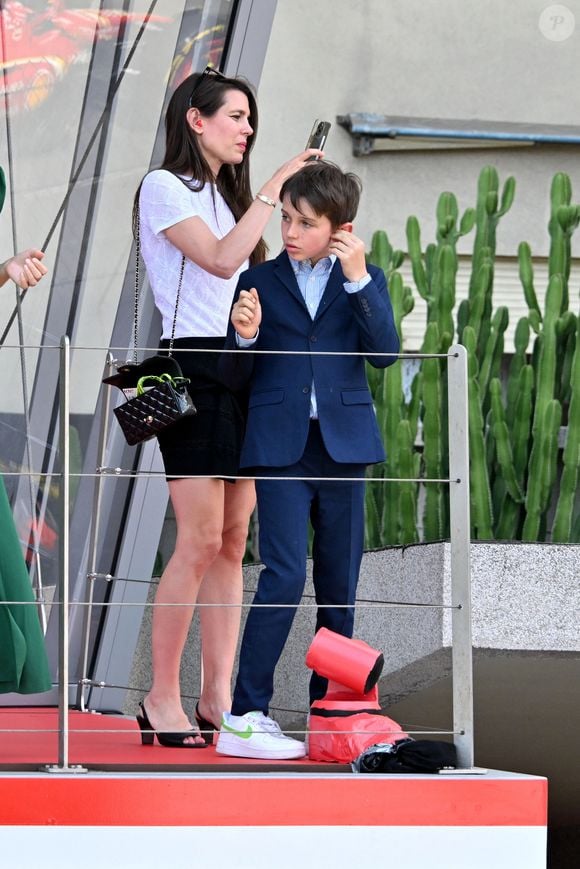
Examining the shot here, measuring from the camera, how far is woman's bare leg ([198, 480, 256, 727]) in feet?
10.4

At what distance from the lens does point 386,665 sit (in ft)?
14.2

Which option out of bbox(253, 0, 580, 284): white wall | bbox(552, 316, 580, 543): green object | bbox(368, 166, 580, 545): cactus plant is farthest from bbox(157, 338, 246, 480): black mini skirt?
bbox(253, 0, 580, 284): white wall

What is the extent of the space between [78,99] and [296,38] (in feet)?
13.1

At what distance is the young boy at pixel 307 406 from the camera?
9.09ft

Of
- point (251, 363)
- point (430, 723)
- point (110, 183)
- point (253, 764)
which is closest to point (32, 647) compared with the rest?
point (253, 764)

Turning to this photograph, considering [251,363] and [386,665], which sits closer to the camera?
[251,363]

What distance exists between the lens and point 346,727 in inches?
105

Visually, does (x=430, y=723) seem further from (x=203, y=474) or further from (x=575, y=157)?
(x=575, y=157)

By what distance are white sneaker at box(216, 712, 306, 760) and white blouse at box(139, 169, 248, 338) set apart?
0.88 m

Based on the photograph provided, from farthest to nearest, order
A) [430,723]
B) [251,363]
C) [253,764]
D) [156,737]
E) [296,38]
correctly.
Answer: [296,38]
[430,723]
[156,737]
[251,363]
[253,764]

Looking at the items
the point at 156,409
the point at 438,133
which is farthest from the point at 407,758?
the point at 438,133

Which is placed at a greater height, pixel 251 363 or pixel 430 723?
pixel 251 363

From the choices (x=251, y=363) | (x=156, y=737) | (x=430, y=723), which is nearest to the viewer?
(x=251, y=363)

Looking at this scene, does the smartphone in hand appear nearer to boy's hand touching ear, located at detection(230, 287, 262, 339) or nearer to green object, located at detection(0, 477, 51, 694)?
boy's hand touching ear, located at detection(230, 287, 262, 339)
